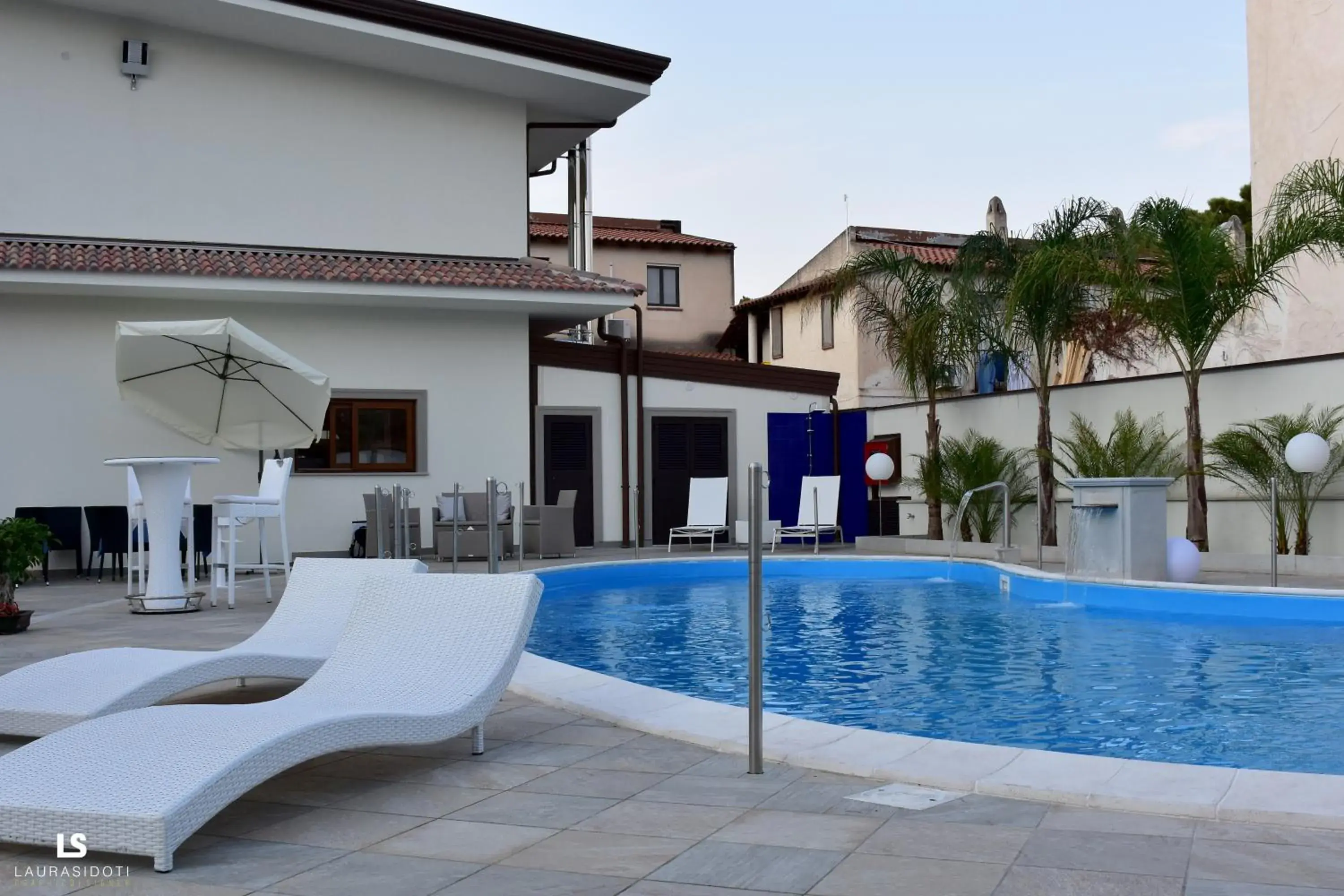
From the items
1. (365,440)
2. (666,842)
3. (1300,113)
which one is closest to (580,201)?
(365,440)

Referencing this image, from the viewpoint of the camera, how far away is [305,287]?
611 inches

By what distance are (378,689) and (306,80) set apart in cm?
1433

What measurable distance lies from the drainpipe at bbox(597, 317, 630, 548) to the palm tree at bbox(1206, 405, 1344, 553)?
8.46m

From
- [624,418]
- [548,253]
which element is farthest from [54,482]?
[548,253]

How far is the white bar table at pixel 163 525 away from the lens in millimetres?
9656

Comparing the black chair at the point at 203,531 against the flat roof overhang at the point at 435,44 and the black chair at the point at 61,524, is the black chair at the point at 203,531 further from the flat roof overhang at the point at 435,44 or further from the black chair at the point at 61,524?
the flat roof overhang at the point at 435,44

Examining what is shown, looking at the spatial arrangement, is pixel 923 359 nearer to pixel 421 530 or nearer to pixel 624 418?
pixel 624 418

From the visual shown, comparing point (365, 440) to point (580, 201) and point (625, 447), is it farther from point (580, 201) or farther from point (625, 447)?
point (580, 201)

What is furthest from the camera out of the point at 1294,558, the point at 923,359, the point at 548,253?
the point at 548,253

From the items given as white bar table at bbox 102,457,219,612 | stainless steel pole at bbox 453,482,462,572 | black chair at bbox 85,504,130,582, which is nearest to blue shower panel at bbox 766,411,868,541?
stainless steel pole at bbox 453,482,462,572

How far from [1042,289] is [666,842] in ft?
41.1

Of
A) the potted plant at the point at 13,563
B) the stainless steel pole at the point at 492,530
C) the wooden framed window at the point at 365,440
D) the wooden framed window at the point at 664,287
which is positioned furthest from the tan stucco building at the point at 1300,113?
the wooden framed window at the point at 664,287

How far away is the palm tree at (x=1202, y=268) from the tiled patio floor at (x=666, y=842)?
9.63 metres

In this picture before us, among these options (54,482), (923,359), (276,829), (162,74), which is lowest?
(276,829)
